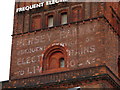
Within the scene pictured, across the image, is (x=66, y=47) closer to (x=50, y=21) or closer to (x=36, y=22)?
(x=50, y=21)

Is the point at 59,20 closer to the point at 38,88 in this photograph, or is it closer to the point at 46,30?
the point at 46,30

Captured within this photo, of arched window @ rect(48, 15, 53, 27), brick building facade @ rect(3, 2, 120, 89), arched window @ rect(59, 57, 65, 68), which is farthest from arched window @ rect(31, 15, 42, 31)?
arched window @ rect(59, 57, 65, 68)

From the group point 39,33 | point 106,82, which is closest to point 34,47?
point 39,33

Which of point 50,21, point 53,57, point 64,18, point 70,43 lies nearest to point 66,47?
point 70,43

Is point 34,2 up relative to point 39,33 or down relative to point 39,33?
up

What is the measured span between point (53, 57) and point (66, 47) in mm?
1833

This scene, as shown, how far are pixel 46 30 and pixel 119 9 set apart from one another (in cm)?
875

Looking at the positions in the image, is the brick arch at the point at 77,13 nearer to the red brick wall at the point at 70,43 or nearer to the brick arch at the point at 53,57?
the red brick wall at the point at 70,43

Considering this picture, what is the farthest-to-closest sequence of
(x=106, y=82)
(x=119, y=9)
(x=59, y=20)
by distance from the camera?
(x=119, y=9), (x=59, y=20), (x=106, y=82)

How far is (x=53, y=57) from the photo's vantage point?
4994 cm

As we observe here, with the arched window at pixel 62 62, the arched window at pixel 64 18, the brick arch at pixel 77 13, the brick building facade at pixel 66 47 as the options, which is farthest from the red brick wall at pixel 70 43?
the arched window at pixel 62 62

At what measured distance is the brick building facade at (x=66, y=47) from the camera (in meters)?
47.3

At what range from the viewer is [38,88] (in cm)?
4875

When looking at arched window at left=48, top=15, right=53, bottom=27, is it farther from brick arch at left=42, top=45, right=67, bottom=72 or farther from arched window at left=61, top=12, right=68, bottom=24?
brick arch at left=42, top=45, right=67, bottom=72
